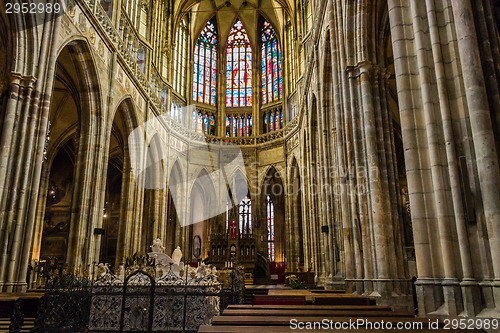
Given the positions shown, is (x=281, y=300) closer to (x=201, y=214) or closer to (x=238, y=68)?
(x=201, y=214)

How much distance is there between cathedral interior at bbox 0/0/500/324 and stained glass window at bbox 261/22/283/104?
0.13m

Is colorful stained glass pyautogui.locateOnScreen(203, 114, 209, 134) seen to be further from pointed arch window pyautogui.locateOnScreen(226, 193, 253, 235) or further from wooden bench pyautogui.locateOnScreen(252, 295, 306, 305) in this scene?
wooden bench pyautogui.locateOnScreen(252, 295, 306, 305)

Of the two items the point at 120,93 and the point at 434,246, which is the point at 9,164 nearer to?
the point at 120,93

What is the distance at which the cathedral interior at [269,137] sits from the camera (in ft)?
19.4

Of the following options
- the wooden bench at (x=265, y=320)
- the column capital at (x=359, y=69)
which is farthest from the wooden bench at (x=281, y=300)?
the column capital at (x=359, y=69)

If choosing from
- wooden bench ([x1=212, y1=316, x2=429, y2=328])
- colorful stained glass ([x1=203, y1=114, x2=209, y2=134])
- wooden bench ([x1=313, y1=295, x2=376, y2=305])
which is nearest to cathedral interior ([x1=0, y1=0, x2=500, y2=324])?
colorful stained glass ([x1=203, y1=114, x2=209, y2=134])

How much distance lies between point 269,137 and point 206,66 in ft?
29.0

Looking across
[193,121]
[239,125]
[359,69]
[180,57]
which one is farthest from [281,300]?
[180,57]

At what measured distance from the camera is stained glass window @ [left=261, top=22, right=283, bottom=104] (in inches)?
1247

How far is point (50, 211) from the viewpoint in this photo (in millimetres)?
25922

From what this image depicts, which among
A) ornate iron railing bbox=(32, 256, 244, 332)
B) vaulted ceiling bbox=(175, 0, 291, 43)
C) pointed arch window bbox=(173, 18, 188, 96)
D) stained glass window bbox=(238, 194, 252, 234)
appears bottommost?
ornate iron railing bbox=(32, 256, 244, 332)

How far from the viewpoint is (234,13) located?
33406mm

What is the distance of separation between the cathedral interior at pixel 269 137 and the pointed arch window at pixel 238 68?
152mm

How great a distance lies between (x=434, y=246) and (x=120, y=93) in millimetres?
16414
